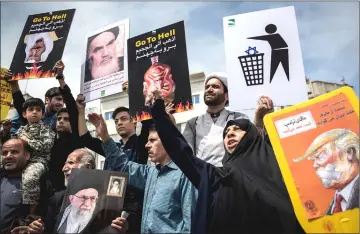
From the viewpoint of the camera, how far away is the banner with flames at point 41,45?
4.10 metres

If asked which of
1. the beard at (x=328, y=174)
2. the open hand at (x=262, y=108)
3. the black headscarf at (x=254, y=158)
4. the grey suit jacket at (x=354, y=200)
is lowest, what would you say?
the grey suit jacket at (x=354, y=200)

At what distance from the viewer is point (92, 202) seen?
94.2 inches

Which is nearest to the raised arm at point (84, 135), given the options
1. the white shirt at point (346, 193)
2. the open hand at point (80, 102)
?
the open hand at point (80, 102)

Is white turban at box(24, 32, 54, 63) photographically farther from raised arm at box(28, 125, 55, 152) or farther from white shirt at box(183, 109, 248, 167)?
white shirt at box(183, 109, 248, 167)

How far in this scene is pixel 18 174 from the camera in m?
3.04

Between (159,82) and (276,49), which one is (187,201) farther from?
(276,49)

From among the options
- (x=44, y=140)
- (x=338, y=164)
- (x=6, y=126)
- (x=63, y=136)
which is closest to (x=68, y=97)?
(x=63, y=136)

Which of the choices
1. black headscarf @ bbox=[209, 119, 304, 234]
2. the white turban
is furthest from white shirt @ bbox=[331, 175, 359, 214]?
the white turban

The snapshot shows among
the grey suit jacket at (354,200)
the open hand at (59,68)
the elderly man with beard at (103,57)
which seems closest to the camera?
the grey suit jacket at (354,200)

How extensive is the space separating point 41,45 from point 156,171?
2508mm

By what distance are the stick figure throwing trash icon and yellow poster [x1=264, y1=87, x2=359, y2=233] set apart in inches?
32.8

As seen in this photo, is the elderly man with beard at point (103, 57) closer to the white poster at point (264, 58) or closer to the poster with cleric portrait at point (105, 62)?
the poster with cleric portrait at point (105, 62)

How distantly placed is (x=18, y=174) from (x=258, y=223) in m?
2.12

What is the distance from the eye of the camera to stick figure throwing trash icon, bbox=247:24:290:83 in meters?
3.21
